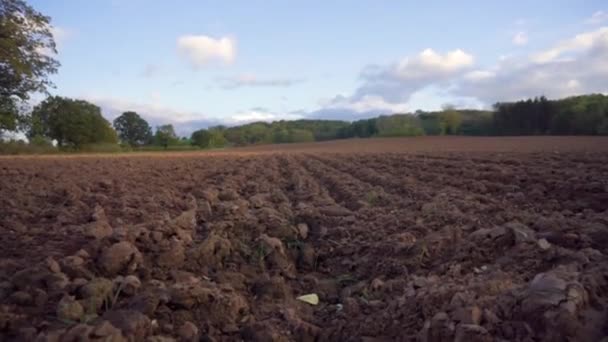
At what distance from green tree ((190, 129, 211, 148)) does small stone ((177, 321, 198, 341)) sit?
217 feet

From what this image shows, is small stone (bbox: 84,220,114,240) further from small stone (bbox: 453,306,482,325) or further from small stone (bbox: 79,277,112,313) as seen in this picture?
small stone (bbox: 453,306,482,325)

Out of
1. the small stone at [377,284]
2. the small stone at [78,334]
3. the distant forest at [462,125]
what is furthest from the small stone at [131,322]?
the distant forest at [462,125]

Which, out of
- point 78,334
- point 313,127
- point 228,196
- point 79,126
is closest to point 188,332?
point 78,334

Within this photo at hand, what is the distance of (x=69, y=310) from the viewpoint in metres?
2.93

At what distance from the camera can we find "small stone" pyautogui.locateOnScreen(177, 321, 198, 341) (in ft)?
9.42

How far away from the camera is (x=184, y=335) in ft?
9.42

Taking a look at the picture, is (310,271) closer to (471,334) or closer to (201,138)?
(471,334)

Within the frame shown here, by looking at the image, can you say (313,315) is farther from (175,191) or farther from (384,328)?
(175,191)

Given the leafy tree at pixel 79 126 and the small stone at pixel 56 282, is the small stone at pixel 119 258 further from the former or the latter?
the leafy tree at pixel 79 126

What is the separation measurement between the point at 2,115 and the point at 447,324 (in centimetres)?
2019

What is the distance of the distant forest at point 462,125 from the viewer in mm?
52688

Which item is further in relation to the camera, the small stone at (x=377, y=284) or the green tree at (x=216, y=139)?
the green tree at (x=216, y=139)

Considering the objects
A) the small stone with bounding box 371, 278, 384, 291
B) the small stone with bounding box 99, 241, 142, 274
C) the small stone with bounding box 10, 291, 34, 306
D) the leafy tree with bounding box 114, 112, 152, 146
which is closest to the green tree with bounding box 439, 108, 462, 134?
the leafy tree with bounding box 114, 112, 152, 146

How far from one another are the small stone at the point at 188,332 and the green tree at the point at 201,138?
6624 cm
